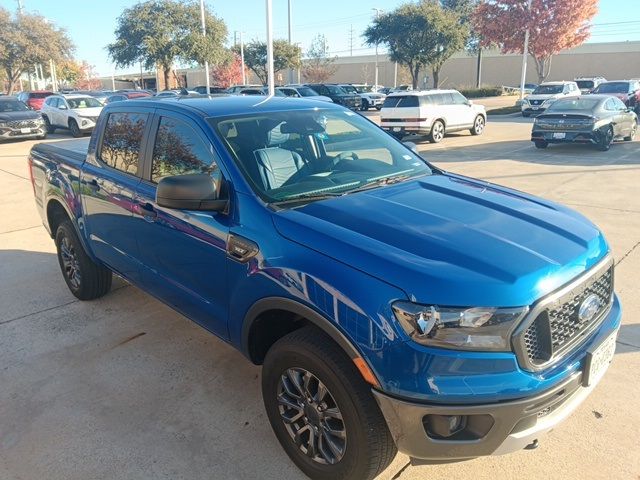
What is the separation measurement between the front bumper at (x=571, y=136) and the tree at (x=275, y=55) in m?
33.8

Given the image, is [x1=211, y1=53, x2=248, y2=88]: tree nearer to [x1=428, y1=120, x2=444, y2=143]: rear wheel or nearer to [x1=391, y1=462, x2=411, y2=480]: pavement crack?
[x1=428, y1=120, x2=444, y2=143]: rear wheel

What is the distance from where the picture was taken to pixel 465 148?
50.8 ft

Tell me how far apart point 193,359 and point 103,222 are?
49.6 inches

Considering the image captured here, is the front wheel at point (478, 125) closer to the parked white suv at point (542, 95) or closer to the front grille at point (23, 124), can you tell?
the parked white suv at point (542, 95)

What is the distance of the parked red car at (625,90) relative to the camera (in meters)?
23.4

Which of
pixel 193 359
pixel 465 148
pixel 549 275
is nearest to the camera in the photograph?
pixel 549 275

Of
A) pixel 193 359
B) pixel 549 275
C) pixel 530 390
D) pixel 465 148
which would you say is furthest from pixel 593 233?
pixel 465 148

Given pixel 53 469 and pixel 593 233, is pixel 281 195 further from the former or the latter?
pixel 53 469

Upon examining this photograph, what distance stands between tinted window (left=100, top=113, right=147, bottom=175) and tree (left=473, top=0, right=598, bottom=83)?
35.2 metres

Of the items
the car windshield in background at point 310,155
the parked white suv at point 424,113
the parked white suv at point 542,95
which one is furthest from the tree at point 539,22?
the car windshield in background at point 310,155

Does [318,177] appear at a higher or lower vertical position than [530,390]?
higher

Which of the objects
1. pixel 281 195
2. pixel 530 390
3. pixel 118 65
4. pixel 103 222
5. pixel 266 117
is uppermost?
pixel 118 65

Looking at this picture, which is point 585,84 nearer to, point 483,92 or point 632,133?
point 483,92

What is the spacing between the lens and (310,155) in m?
3.27
